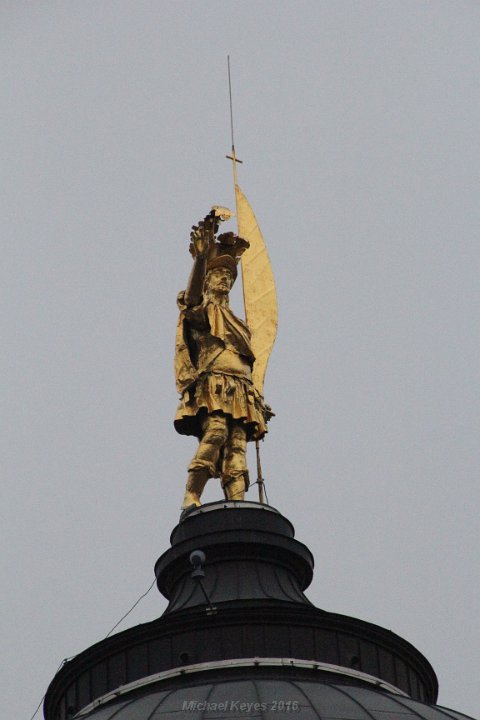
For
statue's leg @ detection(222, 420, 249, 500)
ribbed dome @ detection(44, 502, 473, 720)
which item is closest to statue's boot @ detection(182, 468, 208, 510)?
statue's leg @ detection(222, 420, 249, 500)

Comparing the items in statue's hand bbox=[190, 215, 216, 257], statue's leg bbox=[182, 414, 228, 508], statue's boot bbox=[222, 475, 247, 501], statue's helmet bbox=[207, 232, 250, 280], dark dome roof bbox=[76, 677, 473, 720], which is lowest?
dark dome roof bbox=[76, 677, 473, 720]

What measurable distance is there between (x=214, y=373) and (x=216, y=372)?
6 centimetres

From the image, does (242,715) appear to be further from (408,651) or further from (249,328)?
→ (249,328)

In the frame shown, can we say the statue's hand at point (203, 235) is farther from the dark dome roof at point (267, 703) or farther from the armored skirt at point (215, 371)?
the dark dome roof at point (267, 703)

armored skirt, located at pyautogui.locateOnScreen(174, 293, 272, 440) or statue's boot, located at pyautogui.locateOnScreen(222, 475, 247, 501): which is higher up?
armored skirt, located at pyautogui.locateOnScreen(174, 293, 272, 440)

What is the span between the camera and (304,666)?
4397cm

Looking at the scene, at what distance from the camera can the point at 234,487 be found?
163 feet

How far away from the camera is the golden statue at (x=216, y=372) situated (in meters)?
49.9

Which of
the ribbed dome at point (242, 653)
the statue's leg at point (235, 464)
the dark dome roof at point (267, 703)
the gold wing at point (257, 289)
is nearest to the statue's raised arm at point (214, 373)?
the statue's leg at point (235, 464)

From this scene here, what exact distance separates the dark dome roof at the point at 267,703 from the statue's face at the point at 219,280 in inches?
451

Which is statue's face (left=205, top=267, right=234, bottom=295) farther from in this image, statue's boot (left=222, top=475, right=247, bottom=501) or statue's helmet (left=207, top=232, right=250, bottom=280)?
statue's boot (left=222, top=475, right=247, bottom=501)

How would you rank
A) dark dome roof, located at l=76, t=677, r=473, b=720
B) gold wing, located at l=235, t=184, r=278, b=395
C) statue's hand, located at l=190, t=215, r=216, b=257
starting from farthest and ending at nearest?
1. gold wing, located at l=235, t=184, r=278, b=395
2. statue's hand, located at l=190, t=215, r=216, b=257
3. dark dome roof, located at l=76, t=677, r=473, b=720

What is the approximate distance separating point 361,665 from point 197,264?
9.96 metres

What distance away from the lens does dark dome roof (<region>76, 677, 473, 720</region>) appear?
4119 cm
